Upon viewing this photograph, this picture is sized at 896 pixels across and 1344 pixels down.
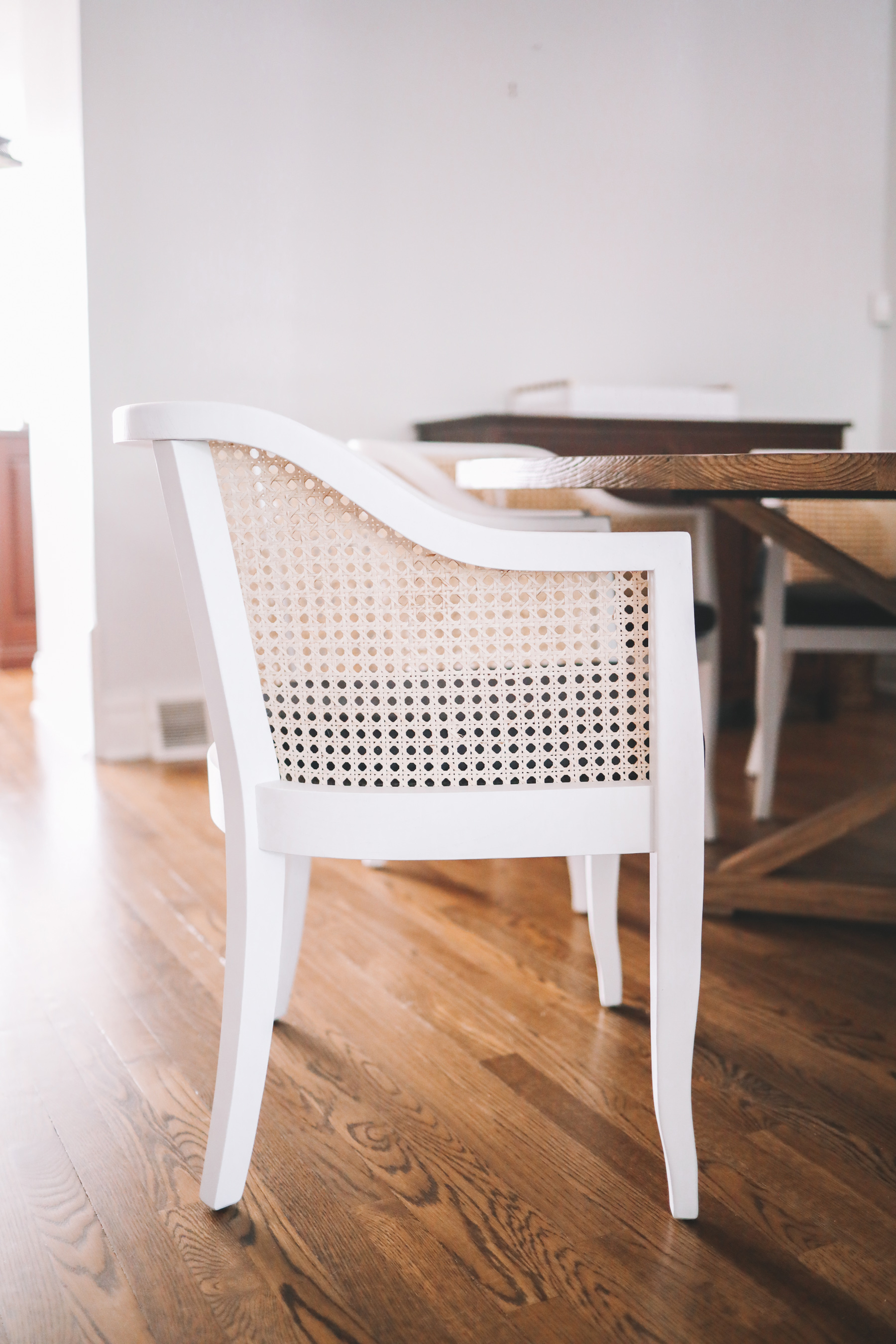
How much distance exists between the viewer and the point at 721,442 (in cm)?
322

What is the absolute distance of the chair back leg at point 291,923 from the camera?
4.55 feet

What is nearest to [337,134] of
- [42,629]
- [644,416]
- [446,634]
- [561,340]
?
[561,340]

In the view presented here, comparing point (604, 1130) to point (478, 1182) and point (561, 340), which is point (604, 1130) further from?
point (561, 340)

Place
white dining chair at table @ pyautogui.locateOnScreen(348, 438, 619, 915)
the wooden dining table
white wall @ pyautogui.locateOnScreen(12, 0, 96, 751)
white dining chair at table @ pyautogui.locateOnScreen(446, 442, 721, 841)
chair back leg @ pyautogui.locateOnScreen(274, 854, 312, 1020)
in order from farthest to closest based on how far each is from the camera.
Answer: white wall @ pyautogui.locateOnScreen(12, 0, 96, 751) < white dining chair at table @ pyautogui.locateOnScreen(446, 442, 721, 841) < white dining chair at table @ pyautogui.locateOnScreen(348, 438, 619, 915) < chair back leg @ pyautogui.locateOnScreen(274, 854, 312, 1020) < the wooden dining table

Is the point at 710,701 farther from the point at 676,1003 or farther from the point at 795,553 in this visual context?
the point at 676,1003

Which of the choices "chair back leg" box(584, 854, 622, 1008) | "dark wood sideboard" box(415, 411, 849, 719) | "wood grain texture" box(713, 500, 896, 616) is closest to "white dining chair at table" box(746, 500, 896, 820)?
"wood grain texture" box(713, 500, 896, 616)

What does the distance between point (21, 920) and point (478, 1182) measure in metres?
1.01

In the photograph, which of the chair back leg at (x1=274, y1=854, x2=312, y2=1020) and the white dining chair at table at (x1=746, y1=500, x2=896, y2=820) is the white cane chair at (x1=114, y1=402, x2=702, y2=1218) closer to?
the chair back leg at (x1=274, y1=854, x2=312, y2=1020)

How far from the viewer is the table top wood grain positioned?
45.0 inches

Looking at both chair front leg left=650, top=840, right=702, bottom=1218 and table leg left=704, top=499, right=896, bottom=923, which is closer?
chair front leg left=650, top=840, right=702, bottom=1218

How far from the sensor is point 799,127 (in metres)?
3.82

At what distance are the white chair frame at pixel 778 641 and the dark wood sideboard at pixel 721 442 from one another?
0.89 metres

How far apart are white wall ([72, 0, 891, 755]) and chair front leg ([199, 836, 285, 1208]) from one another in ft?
6.70

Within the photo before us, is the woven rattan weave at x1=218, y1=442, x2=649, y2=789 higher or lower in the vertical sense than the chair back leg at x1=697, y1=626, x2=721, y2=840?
higher
